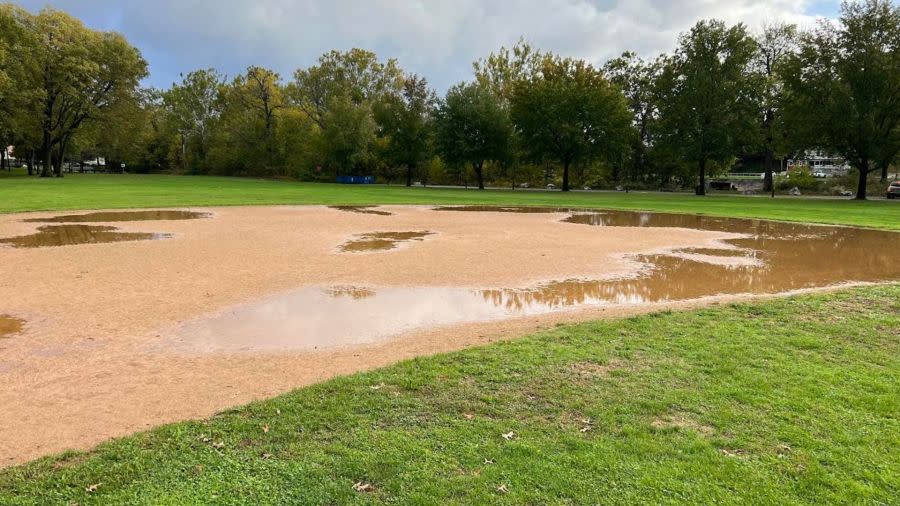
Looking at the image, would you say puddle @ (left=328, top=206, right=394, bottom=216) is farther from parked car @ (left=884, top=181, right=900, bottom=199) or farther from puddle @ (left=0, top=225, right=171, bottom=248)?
parked car @ (left=884, top=181, right=900, bottom=199)

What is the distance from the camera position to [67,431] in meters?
4.68

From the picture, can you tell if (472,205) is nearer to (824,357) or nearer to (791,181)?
(824,357)

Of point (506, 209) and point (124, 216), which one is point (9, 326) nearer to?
point (124, 216)

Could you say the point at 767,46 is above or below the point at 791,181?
above

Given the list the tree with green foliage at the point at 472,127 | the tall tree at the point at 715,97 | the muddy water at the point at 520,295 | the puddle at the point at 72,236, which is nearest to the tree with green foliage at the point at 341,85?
the tree with green foliage at the point at 472,127

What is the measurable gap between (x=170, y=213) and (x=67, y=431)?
22014mm

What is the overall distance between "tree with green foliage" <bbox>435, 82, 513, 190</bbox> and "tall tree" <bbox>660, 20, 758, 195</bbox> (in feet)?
49.3

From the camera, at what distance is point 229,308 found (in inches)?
356

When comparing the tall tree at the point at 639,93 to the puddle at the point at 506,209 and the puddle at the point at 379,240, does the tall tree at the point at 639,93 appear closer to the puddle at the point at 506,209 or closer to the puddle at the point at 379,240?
the puddle at the point at 506,209

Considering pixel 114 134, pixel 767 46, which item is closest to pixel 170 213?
pixel 114 134

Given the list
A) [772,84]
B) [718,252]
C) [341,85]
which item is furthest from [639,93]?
[718,252]

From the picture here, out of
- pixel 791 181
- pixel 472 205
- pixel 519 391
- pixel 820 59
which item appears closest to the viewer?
pixel 519 391

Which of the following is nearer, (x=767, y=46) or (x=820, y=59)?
(x=820, y=59)

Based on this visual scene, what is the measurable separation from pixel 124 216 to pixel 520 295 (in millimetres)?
19319
